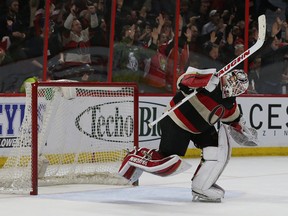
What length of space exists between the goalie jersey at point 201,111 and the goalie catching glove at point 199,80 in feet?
0.31

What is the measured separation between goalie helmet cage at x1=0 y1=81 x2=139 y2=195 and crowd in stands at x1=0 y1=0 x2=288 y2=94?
4.79 ft

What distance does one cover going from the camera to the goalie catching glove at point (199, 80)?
20.5 feet

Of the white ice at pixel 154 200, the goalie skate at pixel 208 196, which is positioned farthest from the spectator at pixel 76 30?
the goalie skate at pixel 208 196

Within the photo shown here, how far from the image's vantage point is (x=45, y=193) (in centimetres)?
680

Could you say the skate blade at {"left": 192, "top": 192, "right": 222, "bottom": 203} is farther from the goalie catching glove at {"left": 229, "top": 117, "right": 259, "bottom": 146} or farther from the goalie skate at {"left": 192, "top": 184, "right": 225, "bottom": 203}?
the goalie catching glove at {"left": 229, "top": 117, "right": 259, "bottom": 146}

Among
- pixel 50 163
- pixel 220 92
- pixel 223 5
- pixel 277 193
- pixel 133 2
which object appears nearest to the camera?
pixel 220 92

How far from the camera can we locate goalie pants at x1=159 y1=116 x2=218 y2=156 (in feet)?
21.1

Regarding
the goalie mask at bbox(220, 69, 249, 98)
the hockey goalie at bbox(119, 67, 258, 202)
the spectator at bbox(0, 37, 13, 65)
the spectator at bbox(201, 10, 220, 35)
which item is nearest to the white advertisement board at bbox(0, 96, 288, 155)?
the spectator at bbox(201, 10, 220, 35)

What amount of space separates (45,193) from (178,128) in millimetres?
1112

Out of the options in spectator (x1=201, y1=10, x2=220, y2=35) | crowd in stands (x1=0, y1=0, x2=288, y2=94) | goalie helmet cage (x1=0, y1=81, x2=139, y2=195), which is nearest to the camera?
goalie helmet cage (x1=0, y1=81, x2=139, y2=195)

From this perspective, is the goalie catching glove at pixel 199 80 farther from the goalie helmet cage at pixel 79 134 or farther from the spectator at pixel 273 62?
the spectator at pixel 273 62

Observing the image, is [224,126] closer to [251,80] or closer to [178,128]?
[178,128]

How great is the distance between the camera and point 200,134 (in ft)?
21.5

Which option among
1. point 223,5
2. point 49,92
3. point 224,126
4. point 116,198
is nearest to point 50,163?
point 49,92
